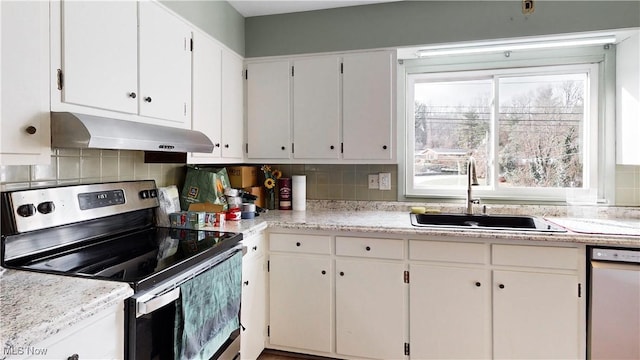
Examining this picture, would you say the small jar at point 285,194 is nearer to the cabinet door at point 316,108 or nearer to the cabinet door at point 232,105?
the cabinet door at point 316,108

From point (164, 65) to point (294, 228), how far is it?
1.18m

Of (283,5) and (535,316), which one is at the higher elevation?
(283,5)

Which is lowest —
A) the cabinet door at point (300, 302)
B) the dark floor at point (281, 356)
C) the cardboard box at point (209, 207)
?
the dark floor at point (281, 356)

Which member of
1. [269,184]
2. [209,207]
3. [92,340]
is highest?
[269,184]

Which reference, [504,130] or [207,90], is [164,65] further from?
[504,130]

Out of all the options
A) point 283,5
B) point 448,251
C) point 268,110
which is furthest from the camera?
point 268,110

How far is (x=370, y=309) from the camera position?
2092 millimetres

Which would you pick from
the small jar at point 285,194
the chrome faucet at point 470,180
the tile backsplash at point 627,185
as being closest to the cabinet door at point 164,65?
the small jar at point 285,194

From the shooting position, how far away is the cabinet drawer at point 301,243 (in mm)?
2148

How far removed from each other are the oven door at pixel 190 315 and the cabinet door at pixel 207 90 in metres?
0.79

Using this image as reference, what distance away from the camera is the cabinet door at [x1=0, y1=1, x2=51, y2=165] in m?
1.05

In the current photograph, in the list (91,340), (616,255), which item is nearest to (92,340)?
(91,340)

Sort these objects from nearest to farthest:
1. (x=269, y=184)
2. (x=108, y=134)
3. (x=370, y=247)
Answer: (x=108, y=134) → (x=370, y=247) → (x=269, y=184)

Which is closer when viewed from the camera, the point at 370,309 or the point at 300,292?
the point at 370,309
